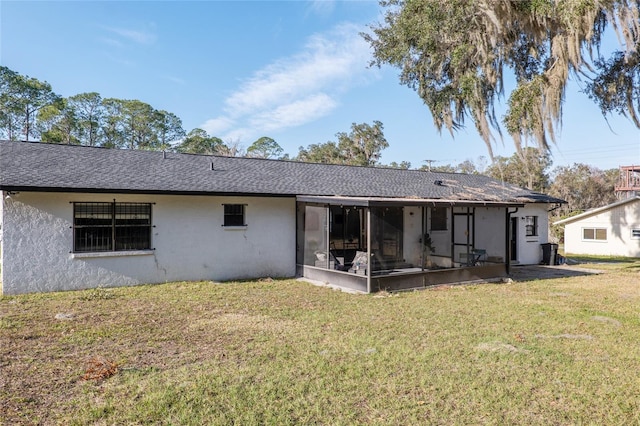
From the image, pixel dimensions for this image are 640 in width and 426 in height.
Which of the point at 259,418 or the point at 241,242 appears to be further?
the point at 241,242

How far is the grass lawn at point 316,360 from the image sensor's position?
3.81 meters

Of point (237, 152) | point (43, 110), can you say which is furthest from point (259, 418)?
point (43, 110)

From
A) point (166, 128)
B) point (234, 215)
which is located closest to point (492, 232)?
point (234, 215)

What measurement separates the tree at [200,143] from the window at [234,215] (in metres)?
35.7

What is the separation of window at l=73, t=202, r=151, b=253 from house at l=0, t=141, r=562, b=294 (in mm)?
24

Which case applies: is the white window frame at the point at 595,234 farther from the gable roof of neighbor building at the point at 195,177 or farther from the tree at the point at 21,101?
the tree at the point at 21,101

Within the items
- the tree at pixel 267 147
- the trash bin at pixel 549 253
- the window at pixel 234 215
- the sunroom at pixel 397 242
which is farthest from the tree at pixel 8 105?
the trash bin at pixel 549 253

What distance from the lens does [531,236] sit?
16.8 m

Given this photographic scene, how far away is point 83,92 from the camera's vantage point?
40906mm

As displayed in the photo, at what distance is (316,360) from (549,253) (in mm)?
14793

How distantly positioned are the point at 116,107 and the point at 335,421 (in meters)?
46.7

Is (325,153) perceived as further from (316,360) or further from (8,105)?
(316,360)

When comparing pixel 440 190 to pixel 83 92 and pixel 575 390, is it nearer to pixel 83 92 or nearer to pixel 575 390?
pixel 575 390

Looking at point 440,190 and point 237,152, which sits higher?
point 237,152
